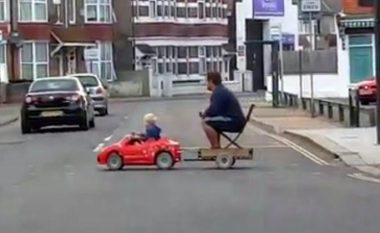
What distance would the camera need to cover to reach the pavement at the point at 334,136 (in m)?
21.3

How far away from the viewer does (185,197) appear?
15.7m

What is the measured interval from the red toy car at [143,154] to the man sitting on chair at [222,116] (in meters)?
0.79

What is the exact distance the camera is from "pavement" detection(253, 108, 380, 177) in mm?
21328

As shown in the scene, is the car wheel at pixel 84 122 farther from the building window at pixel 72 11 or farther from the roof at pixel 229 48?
the roof at pixel 229 48

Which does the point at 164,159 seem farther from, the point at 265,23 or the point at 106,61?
the point at 265,23

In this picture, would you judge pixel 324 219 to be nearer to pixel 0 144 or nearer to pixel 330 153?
pixel 330 153

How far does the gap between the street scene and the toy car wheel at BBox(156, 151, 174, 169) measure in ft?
0.05

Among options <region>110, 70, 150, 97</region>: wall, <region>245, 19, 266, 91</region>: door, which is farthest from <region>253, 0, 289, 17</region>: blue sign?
<region>110, 70, 150, 97</region>: wall

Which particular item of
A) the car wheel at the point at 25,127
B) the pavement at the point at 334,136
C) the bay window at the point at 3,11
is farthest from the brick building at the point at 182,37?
the car wheel at the point at 25,127

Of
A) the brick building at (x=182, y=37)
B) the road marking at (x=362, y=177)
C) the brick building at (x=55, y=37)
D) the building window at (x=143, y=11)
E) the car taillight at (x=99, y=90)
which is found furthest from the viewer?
the building window at (x=143, y=11)

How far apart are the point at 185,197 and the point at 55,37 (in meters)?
62.2

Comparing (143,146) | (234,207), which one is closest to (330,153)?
(143,146)

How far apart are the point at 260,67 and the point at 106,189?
80.8m

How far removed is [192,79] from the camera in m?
88.5
